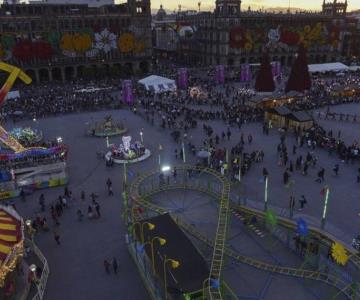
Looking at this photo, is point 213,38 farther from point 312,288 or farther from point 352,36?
point 312,288

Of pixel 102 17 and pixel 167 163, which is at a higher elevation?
pixel 102 17

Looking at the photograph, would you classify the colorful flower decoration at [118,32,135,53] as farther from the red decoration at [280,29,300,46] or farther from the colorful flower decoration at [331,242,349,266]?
the colorful flower decoration at [331,242,349,266]

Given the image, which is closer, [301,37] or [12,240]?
[12,240]

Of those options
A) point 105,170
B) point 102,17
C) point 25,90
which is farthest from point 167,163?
point 102,17

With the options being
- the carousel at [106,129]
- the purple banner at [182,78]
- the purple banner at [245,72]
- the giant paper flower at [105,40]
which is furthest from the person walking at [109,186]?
the giant paper flower at [105,40]

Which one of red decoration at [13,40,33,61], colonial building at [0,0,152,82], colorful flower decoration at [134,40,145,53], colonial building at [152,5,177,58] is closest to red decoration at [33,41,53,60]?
colonial building at [0,0,152,82]

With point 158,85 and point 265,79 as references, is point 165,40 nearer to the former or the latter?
point 158,85
